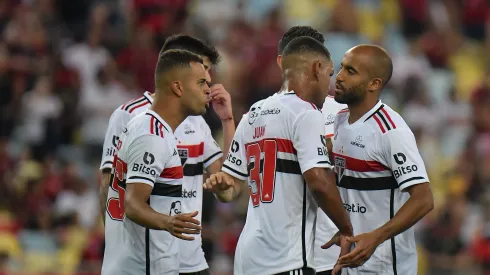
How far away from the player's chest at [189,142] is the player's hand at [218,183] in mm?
925

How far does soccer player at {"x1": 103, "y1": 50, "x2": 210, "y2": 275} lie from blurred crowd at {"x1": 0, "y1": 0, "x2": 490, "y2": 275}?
555cm

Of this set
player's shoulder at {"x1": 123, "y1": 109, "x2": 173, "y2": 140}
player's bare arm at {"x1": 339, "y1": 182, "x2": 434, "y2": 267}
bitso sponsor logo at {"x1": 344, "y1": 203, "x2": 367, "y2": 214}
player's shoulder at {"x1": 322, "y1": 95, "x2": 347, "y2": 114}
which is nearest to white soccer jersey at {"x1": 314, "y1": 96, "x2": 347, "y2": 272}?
player's shoulder at {"x1": 322, "y1": 95, "x2": 347, "y2": 114}

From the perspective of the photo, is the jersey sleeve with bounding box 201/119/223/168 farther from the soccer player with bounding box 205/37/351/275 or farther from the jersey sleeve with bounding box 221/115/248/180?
the soccer player with bounding box 205/37/351/275

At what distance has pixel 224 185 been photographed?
6.97 m

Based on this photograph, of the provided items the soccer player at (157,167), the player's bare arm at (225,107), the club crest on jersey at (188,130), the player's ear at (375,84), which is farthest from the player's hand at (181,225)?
the club crest on jersey at (188,130)

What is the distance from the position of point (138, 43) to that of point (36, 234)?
3.58 metres

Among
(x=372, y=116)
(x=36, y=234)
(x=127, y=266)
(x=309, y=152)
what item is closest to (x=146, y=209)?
(x=127, y=266)

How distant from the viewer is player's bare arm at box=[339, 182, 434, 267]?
6332mm

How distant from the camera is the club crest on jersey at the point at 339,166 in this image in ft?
22.9

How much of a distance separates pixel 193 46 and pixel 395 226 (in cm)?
236

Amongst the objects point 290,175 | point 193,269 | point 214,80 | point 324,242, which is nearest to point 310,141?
point 290,175

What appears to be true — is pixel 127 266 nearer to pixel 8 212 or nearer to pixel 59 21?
pixel 8 212

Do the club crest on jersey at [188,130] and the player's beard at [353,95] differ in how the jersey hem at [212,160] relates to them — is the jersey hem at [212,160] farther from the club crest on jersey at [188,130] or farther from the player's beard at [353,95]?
the player's beard at [353,95]

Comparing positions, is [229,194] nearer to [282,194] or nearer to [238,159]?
[238,159]
